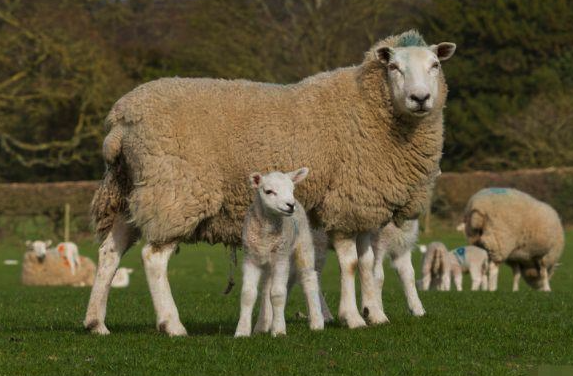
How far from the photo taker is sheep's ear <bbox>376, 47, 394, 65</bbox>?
10.3 metres

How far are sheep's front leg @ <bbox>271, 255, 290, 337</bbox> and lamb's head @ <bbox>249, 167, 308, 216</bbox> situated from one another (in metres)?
0.40

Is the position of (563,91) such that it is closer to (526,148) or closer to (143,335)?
(526,148)

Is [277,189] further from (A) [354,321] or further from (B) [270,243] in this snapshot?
(A) [354,321]

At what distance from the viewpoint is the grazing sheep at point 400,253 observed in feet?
38.7

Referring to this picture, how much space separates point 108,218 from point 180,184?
2.93 feet

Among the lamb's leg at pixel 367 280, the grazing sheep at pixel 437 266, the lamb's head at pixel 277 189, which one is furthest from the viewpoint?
the grazing sheep at pixel 437 266

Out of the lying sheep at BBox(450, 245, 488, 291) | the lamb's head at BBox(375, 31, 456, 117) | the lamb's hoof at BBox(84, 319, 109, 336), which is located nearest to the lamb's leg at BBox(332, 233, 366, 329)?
the lamb's head at BBox(375, 31, 456, 117)

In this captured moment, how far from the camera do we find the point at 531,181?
35.8m

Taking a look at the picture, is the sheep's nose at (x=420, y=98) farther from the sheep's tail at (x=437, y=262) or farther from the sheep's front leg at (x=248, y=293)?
the sheep's tail at (x=437, y=262)

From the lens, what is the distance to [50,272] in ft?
86.7

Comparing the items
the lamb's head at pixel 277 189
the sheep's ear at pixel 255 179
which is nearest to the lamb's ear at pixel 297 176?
the lamb's head at pixel 277 189

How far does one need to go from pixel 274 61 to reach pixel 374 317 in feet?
107

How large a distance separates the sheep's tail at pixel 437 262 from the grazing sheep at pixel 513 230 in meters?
0.79

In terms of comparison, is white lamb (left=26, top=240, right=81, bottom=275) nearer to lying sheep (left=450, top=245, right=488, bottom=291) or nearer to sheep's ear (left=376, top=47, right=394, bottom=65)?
lying sheep (left=450, top=245, right=488, bottom=291)
